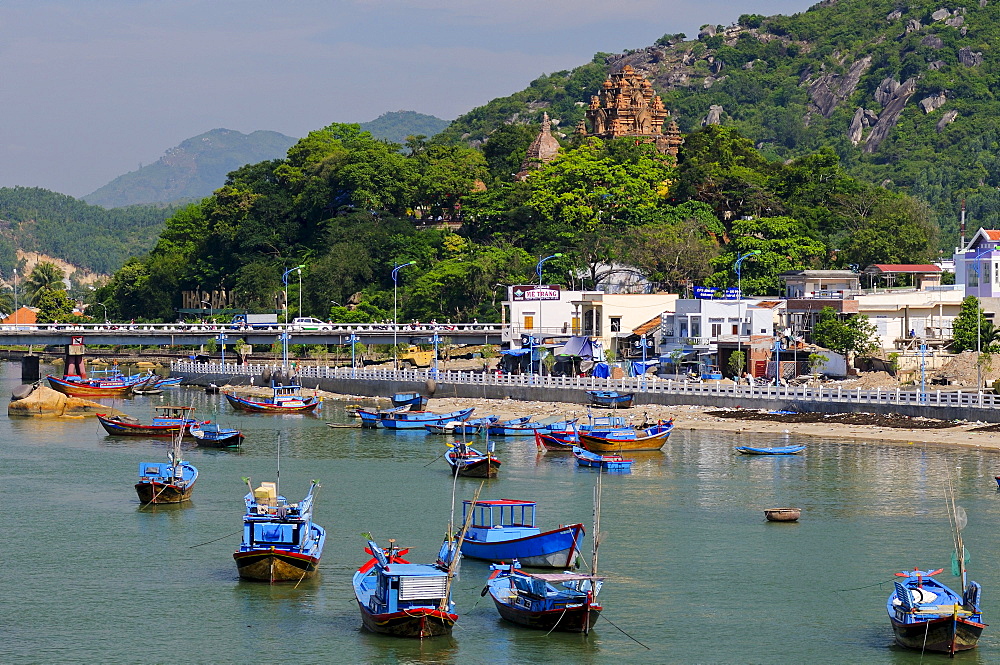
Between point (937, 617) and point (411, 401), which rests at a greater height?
point (411, 401)

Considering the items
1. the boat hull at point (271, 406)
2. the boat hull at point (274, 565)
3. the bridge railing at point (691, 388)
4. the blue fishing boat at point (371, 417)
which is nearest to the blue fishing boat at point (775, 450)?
the bridge railing at point (691, 388)

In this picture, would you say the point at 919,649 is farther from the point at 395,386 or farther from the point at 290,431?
the point at 395,386

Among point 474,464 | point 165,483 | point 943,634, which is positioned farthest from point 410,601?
point 474,464

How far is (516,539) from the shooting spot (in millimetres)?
49281

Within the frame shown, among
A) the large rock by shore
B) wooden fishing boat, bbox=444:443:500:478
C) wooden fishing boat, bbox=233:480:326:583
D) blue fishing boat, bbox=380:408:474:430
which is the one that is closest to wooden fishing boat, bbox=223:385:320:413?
the large rock by shore

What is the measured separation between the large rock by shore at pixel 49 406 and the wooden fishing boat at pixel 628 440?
144 feet

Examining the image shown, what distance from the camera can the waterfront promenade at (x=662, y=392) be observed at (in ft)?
290

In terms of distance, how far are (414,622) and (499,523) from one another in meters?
11.2

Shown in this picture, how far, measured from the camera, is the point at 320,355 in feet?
500

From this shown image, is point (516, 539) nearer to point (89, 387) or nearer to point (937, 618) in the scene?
point (937, 618)

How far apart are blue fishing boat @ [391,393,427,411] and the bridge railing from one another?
9.21 m

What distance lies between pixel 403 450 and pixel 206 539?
29.1 metres

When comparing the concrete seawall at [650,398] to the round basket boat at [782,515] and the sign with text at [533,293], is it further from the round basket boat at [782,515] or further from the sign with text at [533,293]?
the round basket boat at [782,515]

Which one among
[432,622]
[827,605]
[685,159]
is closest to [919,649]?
[827,605]
